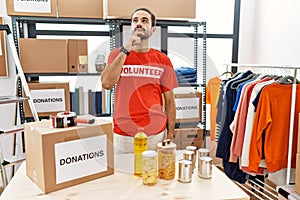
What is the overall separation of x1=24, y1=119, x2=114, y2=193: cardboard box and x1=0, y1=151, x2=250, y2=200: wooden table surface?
3 centimetres

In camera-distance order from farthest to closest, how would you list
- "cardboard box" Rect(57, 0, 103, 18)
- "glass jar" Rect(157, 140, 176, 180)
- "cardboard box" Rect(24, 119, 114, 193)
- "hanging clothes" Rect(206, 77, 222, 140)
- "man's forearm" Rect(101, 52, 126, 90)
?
"hanging clothes" Rect(206, 77, 222, 140)
"cardboard box" Rect(57, 0, 103, 18)
"man's forearm" Rect(101, 52, 126, 90)
"glass jar" Rect(157, 140, 176, 180)
"cardboard box" Rect(24, 119, 114, 193)

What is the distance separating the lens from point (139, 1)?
2.43 meters

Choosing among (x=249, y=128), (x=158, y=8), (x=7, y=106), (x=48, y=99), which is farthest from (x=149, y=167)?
(x=7, y=106)

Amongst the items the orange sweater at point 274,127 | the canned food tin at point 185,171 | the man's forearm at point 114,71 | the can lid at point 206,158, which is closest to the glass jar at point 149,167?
the canned food tin at point 185,171

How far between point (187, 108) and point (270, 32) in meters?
1.21

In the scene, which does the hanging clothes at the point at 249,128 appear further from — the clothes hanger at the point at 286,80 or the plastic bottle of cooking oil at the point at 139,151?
the plastic bottle of cooking oil at the point at 139,151

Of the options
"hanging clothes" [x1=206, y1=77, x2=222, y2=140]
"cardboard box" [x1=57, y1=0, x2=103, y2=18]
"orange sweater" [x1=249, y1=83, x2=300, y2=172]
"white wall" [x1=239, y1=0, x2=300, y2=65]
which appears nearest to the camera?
"orange sweater" [x1=249, y1=83, x2=300, y2=172]

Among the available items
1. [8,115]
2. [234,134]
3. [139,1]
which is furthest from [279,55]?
[8,115]

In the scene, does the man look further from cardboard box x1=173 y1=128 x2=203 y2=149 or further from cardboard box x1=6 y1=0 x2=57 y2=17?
cardboard box x1=6 y1=0 x2=57 y2=17

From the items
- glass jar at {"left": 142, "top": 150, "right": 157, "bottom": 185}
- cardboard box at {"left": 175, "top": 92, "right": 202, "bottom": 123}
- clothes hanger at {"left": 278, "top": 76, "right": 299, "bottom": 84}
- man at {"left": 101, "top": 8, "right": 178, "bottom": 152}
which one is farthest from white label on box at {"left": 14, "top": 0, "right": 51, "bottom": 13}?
clothes hanger at {"left": 278, "top": 76, "right": 299, "bottom": 84}

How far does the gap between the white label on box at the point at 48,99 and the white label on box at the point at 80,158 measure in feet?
4.68

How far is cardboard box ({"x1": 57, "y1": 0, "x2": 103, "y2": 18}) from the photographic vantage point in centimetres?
236

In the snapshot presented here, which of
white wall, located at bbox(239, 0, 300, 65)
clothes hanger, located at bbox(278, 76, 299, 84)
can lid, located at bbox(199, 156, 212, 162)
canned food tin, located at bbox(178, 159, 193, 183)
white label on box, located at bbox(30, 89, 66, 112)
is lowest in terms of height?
canned food tin, located at bbox(178, 159, 193, 183)

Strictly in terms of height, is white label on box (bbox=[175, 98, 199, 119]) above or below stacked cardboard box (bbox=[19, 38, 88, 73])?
below
